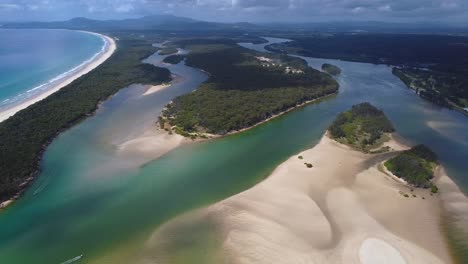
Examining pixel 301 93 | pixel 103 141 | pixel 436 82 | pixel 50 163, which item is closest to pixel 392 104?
pixel 301 93

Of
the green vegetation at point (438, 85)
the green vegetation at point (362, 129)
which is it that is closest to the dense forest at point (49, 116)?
the green vegetation at point (362, 129)

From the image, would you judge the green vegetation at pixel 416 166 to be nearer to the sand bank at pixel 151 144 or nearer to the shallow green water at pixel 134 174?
the shallow green water at pixel 134 174

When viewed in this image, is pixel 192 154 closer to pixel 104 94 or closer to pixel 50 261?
pixel 50 261

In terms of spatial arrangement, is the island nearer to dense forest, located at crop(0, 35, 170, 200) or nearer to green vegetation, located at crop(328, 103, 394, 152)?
green vegetation, located at crop(328, 103, 394, 152)

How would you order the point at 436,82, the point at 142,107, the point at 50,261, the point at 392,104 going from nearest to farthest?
the point at 50,261, the point at 142,107, the point at 392,104, the point at 436,82

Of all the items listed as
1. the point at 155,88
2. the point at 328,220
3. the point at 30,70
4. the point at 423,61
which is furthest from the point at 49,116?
the point at 423,61
